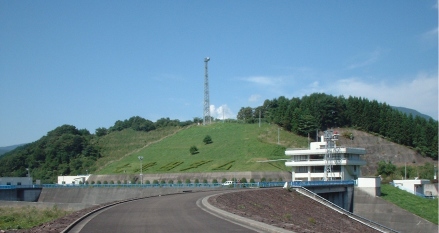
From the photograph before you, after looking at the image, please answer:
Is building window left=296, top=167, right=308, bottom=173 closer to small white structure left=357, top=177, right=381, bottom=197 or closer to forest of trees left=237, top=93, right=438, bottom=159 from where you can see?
small white structure left=357, top=177, right=381, bottom=197

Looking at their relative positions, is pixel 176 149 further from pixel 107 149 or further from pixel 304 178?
pixel 304 178

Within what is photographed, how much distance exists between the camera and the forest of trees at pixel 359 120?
4582 inches

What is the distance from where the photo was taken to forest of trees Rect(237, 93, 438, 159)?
382 feet

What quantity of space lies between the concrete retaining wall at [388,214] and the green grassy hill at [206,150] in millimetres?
26723

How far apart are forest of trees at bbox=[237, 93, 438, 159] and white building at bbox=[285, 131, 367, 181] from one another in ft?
121

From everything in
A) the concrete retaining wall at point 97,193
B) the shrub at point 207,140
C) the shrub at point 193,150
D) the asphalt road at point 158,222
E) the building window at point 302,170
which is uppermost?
the shrub at point 207,140

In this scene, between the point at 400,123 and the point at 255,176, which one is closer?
the point at 255,176

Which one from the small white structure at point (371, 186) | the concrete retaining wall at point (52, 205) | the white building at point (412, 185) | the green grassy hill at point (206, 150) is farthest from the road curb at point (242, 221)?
the green grassy hill at point (206, 150)

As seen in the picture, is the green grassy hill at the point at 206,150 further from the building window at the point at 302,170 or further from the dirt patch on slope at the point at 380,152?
the dirt patch on slope at the point at 380,152

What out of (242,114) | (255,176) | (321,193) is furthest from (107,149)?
(321,193)

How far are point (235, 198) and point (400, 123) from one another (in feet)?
293

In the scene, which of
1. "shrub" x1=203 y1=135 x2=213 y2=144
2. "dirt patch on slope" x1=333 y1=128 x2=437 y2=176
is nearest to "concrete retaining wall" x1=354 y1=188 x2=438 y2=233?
"dirt patch on slope" x1=333 y1=128 x2=437 y2=176

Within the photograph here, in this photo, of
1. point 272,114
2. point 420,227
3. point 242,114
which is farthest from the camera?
point 242,114

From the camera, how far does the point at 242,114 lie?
19088 centimetres
